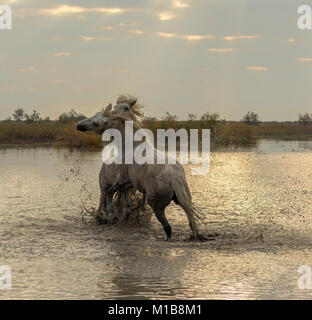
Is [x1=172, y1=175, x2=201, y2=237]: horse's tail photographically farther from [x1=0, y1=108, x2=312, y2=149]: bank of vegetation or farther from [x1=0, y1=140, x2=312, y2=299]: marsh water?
[x1=0, y1=108, x2=312, y2=149]: bank of vegetation

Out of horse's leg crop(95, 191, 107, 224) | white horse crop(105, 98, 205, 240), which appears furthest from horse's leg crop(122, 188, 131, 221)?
white horse crop(105, 98, 205, 240)

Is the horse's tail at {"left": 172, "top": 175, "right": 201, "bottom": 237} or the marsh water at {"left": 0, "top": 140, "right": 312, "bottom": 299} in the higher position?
the horse's tail at {"left": 172, "top": 175, "right": 201, "bottom": 237}

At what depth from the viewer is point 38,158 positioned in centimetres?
2716

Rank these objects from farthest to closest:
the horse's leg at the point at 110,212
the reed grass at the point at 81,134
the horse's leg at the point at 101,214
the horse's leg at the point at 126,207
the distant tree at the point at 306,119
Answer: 1. the distant tree at the point at 306,119
2. the reed grass at the point at 81,134
3. the horse's leg at the point at 101,214
4. the horse's leg at the point at 110,212
5. the horse's leg at the point at 126,207

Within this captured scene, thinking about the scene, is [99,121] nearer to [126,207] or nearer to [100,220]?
[126,207]

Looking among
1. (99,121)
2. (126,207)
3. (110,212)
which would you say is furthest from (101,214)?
(99,121)

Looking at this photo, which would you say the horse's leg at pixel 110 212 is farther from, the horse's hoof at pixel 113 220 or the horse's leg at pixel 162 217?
the horse's leg at pixel 162 217

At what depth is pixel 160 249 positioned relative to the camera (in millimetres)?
8609

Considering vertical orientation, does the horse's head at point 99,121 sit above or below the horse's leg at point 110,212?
above

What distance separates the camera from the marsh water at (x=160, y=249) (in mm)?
6578

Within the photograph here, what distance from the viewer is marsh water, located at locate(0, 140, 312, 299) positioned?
21.6 feet

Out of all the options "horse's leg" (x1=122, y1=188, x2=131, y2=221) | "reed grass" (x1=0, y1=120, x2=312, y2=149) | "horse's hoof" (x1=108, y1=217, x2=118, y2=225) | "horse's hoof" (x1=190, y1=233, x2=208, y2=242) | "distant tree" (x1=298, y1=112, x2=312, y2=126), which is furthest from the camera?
"distant tree" (x1=298, y1=112, x2=312, y2=126)

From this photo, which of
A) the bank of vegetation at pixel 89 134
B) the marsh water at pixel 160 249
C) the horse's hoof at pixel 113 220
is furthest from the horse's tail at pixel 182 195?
the bank of vegetation at pixel 89 134
